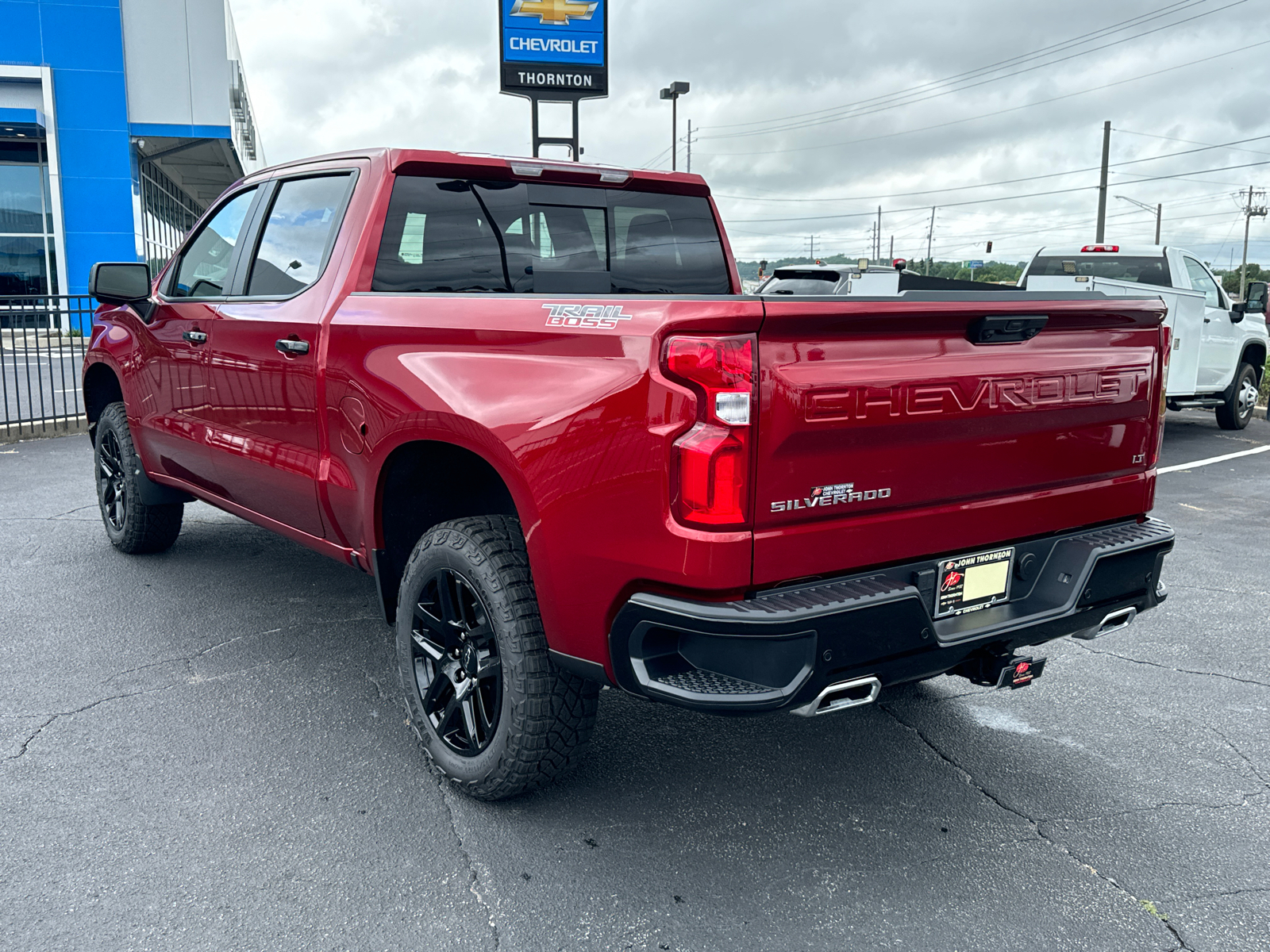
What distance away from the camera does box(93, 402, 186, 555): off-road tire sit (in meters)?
5.50

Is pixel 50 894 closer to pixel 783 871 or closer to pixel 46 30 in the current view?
pixel 783 871

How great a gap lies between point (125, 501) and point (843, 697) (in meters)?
4.64

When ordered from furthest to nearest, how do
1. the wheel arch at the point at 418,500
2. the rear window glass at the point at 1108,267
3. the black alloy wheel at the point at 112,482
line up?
1. the rear window glass at the point at 1108,267
2. the black alloy wheel at the point at 112,482
3. the wheel arch at the point at 418,500

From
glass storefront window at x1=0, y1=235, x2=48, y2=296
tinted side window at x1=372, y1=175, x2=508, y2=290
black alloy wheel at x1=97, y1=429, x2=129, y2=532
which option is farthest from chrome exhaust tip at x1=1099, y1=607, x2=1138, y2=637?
→ glass storefront window at x1=0, y1=235, x2=48, y2=296

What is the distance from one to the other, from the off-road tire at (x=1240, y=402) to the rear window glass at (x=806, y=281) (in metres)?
5.11

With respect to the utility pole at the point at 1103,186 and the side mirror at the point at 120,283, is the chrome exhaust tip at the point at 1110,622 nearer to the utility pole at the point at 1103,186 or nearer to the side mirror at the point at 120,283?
the side mirror at the point at 120,283

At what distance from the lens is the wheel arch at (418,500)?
337cm

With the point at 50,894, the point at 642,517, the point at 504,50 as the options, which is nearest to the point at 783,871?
the point at 642,517

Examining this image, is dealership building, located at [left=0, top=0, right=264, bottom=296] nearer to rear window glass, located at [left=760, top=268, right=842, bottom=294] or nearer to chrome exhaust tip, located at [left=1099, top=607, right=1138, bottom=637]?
rear window glass, located at [left=760, top=268, right=842, bottom=294]

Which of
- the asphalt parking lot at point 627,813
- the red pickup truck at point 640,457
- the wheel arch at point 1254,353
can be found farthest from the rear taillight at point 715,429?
the wheel arch at point 1254,353

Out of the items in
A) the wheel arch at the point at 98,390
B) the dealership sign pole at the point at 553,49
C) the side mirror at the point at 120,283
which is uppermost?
the dealership sign pole at the point at 553,49

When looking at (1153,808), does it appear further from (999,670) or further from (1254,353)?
(1254,353)

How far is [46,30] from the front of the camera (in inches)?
924

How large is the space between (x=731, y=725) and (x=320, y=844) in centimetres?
149
